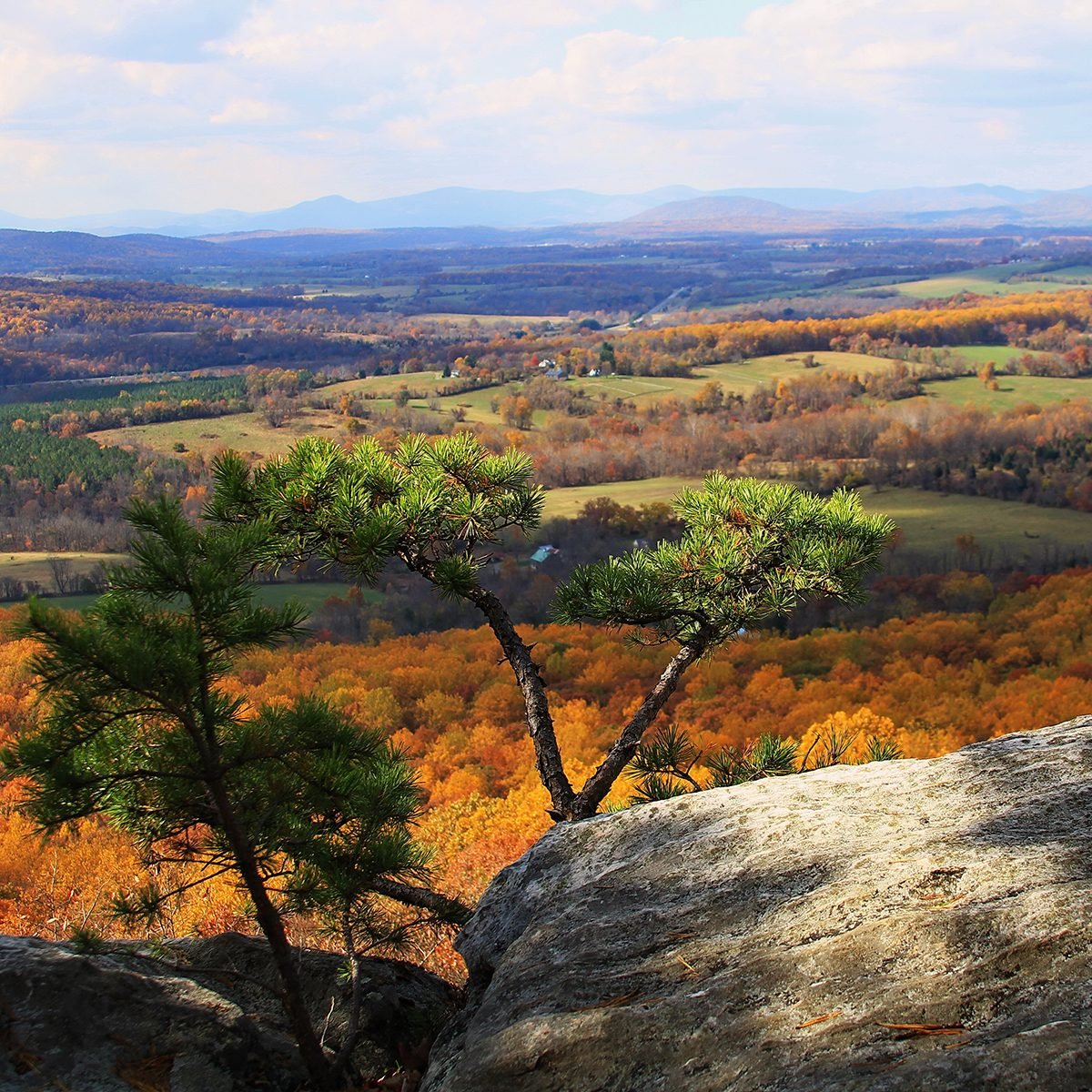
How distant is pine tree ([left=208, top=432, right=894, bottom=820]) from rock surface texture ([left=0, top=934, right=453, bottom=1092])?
2.02m

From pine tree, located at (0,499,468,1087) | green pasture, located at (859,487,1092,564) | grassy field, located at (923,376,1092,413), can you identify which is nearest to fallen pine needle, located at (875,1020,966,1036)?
pine tree, located at (0,499,468,1087)

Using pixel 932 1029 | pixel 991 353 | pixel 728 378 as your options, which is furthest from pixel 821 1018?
pixel 991 353

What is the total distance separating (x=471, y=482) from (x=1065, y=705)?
3656 cm

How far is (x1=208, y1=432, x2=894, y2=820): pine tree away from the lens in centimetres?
677

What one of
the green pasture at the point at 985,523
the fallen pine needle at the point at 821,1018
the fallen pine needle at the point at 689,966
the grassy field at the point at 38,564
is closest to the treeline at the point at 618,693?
the green pasture at the point at 985,523

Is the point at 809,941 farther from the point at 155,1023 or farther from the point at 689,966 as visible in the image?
the point at 155,1023

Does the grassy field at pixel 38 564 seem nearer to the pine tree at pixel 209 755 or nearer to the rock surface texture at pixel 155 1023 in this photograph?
the rock surface texture at pixel 155 1023

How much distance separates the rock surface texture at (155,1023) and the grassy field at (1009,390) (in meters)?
115

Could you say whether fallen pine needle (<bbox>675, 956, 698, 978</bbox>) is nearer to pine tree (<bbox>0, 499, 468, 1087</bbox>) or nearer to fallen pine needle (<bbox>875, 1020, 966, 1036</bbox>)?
fallen pine needle (<bbox>875, 1020, 966, 1036</bbox>)

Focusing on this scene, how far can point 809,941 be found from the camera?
15.9ft

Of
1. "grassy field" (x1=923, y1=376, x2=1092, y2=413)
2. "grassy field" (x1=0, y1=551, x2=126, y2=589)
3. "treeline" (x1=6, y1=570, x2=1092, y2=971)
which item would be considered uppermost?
"grassy field" (x1=923, y1=376, x2=1092, y2=413)

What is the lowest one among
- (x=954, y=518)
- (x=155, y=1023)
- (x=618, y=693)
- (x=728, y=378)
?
(x=618, y=693)

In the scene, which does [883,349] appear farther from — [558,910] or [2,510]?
[558,910]

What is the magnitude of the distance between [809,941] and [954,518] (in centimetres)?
8058
